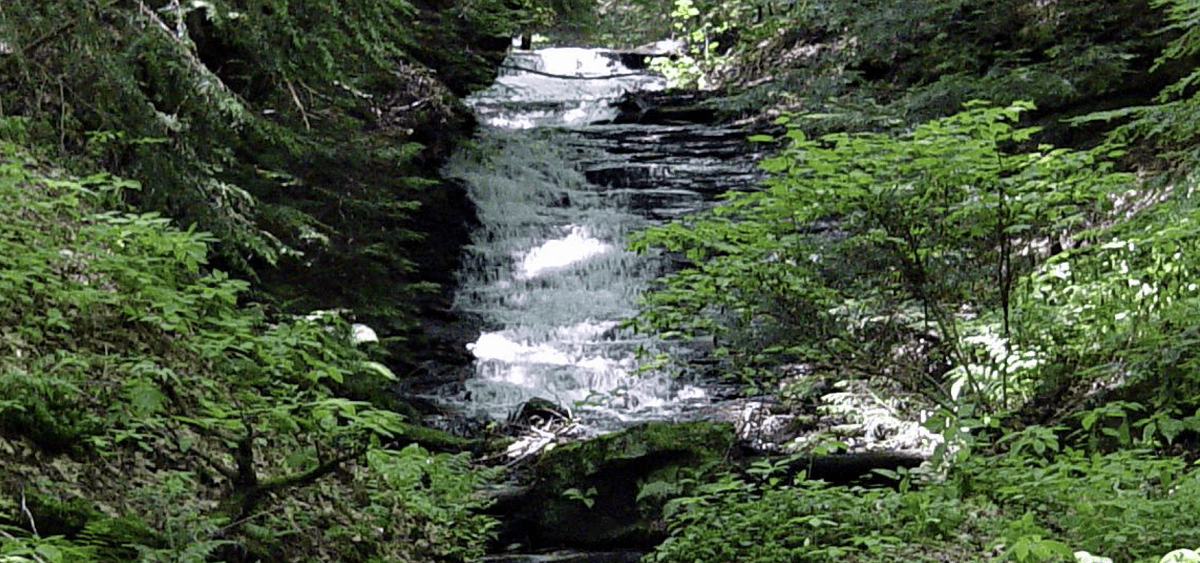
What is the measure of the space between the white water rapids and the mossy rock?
0.75 meters

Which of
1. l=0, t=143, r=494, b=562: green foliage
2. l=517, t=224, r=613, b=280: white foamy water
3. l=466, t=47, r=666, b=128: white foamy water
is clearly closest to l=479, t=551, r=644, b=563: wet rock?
l=0, t=143, r=494, b=562: green foliage

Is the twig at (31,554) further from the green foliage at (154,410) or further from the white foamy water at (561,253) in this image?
the white foamy water at (561,253)

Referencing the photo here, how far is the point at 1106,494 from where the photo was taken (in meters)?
4.22

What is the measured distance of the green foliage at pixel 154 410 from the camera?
12.6 ft

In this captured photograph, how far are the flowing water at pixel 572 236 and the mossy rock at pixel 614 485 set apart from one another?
6.01 feet

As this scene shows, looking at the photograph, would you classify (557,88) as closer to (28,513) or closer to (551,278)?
(551,278)

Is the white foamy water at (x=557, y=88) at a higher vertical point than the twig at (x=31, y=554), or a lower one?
higher

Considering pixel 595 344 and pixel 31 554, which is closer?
pixel 31 554

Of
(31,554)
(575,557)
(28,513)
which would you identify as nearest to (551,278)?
(575,557)

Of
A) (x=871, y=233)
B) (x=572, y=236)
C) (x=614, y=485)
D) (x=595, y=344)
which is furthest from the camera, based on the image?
(x=572, y=236)

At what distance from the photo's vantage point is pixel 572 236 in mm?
14383

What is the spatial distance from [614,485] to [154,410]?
4422 mm

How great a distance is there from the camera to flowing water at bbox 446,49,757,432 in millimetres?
11164

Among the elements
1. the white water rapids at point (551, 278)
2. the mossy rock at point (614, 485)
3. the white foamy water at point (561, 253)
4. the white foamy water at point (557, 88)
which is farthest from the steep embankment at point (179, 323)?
the white foamy water at point (557, 88)
